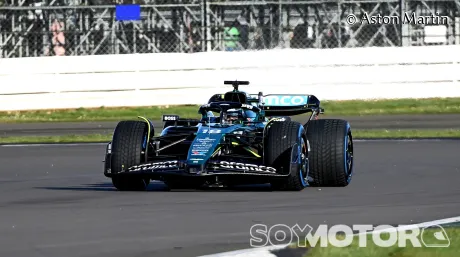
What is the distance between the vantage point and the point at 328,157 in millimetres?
13500

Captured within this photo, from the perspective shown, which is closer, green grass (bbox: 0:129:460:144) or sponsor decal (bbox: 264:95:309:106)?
sponsor decal (bbox: 264:95:309:106)

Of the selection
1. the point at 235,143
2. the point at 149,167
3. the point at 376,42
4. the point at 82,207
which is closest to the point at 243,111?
the point at 235,143

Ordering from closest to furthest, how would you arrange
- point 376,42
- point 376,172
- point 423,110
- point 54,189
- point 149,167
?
point 149,167 → point 54,189 → point 376,172 → point 423,110 → point 376,42

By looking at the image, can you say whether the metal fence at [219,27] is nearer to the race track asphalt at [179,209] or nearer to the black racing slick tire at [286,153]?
the race track asphalt at [179,209]

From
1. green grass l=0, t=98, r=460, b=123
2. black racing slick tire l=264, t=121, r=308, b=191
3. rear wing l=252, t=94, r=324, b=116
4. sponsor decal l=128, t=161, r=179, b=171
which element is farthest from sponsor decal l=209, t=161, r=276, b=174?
green grass l=0, t=98, r=460, b=123

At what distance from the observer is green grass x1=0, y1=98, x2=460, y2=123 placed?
89.0ft

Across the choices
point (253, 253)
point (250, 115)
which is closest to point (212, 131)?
point (250, 115)

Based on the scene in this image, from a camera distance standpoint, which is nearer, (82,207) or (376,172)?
(82,207)

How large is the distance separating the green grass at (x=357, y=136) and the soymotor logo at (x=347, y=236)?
39.1 feet

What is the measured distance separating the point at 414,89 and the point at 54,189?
1585cm

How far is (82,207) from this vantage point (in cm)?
1165

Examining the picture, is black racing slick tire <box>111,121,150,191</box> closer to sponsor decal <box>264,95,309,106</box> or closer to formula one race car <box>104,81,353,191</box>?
formula one race car <box>104,81,353,191</box>

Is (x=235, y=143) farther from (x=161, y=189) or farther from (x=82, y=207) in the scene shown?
(x=82, y=207)

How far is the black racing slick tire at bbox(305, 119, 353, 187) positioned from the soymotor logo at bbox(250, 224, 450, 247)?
363cm
